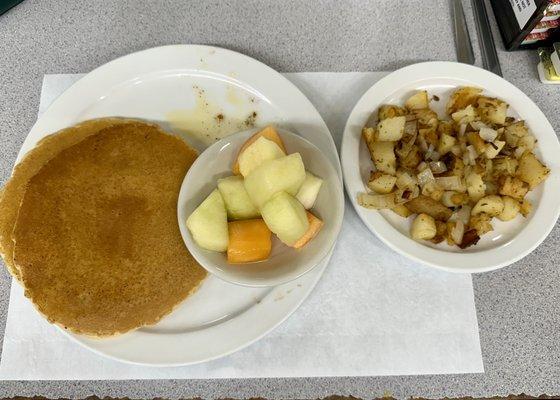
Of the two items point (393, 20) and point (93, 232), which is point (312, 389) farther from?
point (393, 20)

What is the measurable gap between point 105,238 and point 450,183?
99 cm

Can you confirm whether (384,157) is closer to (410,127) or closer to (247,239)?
(410,127)

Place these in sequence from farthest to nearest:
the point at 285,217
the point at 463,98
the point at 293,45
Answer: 1. the point at 293,45
2. the point at 463,98
3. the point at 285,217

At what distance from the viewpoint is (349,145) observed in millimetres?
1325

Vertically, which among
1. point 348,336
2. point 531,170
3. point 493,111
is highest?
point 493,111

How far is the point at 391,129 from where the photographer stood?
1.28m

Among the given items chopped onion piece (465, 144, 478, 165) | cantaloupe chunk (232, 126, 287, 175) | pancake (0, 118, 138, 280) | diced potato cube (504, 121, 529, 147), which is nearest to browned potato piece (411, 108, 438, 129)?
chopped onion piece (465, 144, 478, 165)

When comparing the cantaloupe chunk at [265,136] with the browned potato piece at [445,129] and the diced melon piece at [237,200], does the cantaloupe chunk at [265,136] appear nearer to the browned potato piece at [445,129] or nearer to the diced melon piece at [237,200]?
the diced melon piece at [237,200]

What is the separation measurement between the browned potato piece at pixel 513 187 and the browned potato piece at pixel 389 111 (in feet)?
1.17

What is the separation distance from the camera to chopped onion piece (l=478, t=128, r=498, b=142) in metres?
1.29

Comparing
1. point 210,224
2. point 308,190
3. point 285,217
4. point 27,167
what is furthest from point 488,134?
point 27,167

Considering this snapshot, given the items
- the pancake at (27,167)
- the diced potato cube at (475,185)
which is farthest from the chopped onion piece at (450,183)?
the pancake at (27,167)

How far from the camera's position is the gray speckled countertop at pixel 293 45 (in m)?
1.35

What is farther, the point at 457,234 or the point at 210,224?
the point at 457,234
